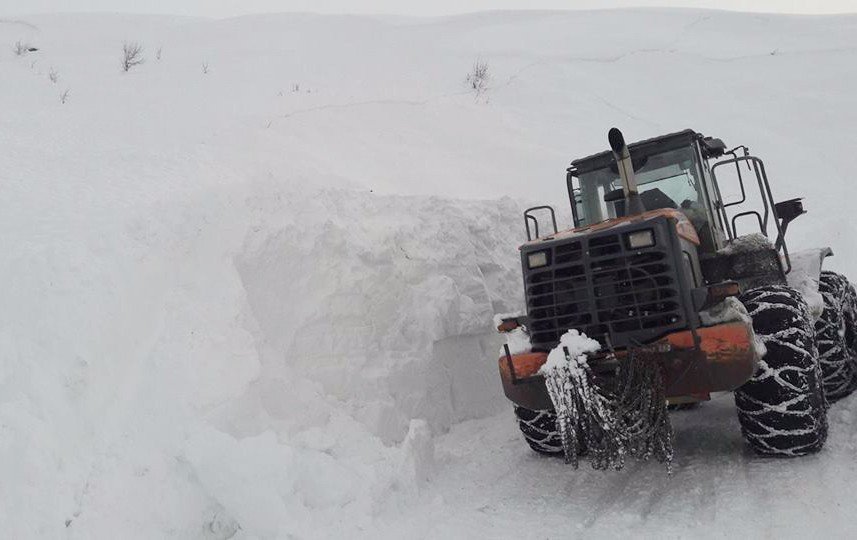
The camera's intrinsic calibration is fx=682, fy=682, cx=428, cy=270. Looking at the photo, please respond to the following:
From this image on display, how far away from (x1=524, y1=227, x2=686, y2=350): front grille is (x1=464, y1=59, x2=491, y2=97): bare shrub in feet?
29.3

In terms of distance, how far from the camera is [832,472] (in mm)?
4148

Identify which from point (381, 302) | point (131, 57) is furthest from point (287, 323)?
point (131, 57)

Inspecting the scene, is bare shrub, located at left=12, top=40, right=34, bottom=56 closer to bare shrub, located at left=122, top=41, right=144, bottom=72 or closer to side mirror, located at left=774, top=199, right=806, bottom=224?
bare shrub, located at left=122, top=41, right=144, bottom=72

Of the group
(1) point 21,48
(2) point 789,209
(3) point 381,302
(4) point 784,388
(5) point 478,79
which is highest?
(1) point 21,48

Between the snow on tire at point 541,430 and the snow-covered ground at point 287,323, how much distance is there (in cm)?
19

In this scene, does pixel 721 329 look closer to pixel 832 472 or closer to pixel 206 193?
pixel 832 472

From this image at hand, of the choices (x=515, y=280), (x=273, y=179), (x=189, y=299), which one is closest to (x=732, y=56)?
(x=515, y=280)

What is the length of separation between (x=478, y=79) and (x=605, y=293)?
974 cm

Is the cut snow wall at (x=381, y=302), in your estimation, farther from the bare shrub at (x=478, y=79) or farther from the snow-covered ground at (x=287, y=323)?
the bare shrub at (x=478, y=79)

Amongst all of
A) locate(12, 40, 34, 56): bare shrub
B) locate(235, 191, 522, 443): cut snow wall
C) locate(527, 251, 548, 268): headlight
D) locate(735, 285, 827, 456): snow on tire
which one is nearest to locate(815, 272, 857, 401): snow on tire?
locate(735, 285, 827, 456): snow on tire

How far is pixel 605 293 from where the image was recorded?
14.3 feet

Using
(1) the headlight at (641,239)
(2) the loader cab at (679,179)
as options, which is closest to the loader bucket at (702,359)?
(1) the headlight at (641,239)

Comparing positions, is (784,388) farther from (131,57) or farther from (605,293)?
(131,57)

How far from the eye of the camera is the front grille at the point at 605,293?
4219 mm
